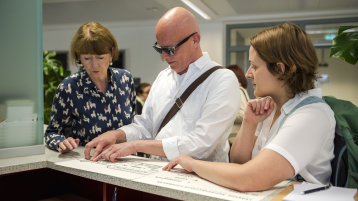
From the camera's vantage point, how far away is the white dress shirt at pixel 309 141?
1228mm

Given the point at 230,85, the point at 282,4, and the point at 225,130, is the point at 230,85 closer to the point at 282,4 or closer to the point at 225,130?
the point at 225,130

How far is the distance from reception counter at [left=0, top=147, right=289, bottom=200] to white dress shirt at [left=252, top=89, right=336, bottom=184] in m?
0.13

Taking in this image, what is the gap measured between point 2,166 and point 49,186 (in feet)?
1.43

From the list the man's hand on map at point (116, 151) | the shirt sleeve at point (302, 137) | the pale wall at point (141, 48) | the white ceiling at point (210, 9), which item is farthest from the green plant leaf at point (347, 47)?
the pale wall at point (141, 48)

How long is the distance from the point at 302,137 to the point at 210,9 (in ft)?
22.8

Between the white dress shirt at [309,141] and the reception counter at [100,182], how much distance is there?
133 millimetres

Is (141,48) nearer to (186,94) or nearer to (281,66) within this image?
(186,94)

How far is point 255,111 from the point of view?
1655 mm

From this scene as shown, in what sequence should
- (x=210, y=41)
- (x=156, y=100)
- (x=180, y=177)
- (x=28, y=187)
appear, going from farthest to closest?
(x=210, y=41) → (x=156, y=100) → (x=28, y=187) → (x=180, y=177)

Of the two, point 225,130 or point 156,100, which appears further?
point 156,100

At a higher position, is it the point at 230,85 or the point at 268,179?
the point at 230,85

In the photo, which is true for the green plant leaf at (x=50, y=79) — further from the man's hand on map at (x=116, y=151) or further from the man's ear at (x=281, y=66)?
the man's ear at (x=281, y=66)

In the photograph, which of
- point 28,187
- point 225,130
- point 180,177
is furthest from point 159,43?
point 28,187

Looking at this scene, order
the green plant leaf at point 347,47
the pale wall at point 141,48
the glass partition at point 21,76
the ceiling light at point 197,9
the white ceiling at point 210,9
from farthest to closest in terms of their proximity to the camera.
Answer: the pale wall at point 141,48
the white ceiling at point 210,9
the ceiling light at point 197,9
the green plant leaf at point 347,47
the glass partition at point 21,76
